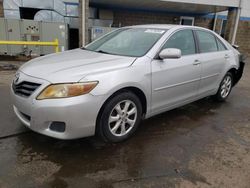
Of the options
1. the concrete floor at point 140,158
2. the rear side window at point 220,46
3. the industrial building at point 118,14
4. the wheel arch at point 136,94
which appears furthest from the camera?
the industrial building at point 118,14

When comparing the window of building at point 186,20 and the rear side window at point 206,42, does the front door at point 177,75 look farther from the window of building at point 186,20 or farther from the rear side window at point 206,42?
the window of building at point 186,20

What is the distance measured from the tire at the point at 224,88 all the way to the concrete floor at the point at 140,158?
3.42ft

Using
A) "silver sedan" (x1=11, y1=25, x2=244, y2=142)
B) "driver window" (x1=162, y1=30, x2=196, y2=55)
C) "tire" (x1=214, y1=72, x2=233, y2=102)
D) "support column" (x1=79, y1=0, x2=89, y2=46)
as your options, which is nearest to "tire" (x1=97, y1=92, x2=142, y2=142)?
"silver sedan" (x1=11, y1=25, x2=244, y2=142)

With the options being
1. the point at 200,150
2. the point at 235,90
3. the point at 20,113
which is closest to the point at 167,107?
the point at 200,150

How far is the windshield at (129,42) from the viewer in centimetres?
318

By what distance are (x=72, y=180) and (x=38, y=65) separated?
1436mm

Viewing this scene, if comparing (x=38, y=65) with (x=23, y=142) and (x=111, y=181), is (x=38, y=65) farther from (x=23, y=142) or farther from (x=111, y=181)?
(x=111, y=181)

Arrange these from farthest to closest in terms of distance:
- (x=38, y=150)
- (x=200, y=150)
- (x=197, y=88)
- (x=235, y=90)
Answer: (x=235, y=90) < (x=197, y=88) < (x=200, y=150) < (x=38, y=150)

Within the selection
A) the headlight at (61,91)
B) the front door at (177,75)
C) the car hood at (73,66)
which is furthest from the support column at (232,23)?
the headlight at (61,91)

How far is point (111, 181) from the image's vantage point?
223cm

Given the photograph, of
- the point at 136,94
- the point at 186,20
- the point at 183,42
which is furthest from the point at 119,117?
the point at 186,20

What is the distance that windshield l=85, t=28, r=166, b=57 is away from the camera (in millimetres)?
3180

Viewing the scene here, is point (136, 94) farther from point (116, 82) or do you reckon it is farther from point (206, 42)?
point (206, 42)

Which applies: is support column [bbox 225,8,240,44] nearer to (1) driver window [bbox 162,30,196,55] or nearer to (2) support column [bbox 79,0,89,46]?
(2) support column [bbox 79,0,89,46]
